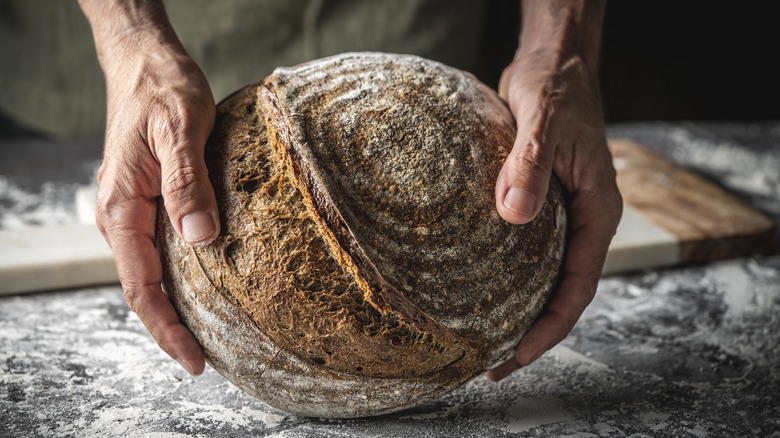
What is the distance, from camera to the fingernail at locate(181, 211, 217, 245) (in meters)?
A: 1.42

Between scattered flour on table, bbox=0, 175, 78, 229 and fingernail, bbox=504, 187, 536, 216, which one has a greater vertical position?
scattered flour on table, bbox=0, 175, 78, 229

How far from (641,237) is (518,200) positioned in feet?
Answer: 4.83

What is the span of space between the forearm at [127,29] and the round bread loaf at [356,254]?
0.33 m

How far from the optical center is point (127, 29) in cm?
175

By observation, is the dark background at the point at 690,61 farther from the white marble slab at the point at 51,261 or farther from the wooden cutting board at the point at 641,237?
the white marble slab at the point at 51,261

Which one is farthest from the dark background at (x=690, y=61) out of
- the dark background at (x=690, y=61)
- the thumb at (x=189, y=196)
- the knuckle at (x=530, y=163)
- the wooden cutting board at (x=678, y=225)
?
the thumb at (x=189, y=196)

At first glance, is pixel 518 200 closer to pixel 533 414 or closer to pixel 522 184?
pixel 522 184

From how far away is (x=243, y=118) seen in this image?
5.34 feet

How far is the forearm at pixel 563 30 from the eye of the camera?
1890 mm

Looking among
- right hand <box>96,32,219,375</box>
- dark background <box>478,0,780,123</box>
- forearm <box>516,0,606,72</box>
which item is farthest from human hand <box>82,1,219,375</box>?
dark background <box>478,0,780,123</box>

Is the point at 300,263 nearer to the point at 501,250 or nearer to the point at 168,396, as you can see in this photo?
the point at 501,250

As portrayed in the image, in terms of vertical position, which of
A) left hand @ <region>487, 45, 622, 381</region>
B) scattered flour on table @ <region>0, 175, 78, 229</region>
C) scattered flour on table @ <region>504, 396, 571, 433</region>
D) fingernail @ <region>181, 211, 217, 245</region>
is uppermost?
scattered flour on table @ <region>0, 175, 78, 229</region>

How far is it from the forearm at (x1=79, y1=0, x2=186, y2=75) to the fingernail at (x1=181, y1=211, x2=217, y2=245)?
0.52m

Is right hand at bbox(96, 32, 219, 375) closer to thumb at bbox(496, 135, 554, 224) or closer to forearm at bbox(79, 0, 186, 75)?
forearm at bbox(79, 0, 186, 75)
